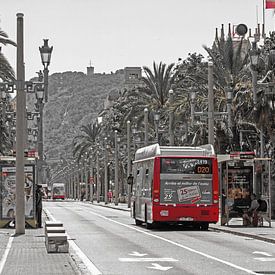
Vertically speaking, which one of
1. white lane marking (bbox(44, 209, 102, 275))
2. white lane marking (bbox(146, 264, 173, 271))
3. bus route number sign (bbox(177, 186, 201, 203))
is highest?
bus route number sign (bbox(177, 186, 201, 203))

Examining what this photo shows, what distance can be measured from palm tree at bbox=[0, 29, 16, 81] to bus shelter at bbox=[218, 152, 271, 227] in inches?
409

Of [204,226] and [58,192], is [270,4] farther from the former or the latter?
[58,192]

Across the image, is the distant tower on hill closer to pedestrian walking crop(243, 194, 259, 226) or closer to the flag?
pedestrian walking crop(243, 194, 259, 226)

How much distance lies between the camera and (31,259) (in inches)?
818

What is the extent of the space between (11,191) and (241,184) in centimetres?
982

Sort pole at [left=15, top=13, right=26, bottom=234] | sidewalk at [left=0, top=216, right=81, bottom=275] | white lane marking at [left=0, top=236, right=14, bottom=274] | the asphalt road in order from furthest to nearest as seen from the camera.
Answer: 1. pole at [left=15, top=13, right=26, bottom=234]
2. white lane marking at [left=0, top=236, right=14, bottom=274]
3. the asphalt road
4. sidewalk at [left=0, top=216, right=81, bottom=275]

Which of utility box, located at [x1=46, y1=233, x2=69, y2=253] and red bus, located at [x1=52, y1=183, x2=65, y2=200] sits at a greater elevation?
red bus, located at [x1=52, y1=183, x2=65, y2=200]

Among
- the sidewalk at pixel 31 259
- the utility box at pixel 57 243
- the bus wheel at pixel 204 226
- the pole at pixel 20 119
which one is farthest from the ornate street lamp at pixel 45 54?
the utility box at pixel 57 243

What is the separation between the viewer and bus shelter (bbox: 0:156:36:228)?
34781 mm

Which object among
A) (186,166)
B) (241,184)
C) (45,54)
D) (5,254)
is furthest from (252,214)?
(5,254)

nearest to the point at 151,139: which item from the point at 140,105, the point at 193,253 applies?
the point at 140,105

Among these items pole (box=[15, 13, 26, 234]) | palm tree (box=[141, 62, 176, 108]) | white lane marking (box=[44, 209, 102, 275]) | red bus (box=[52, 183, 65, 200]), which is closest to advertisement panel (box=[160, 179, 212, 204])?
pole (box=[15, 13, 26, 234])

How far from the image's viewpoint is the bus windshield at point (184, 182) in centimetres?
3519

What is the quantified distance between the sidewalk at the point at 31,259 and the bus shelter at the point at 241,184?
10.9 meters
